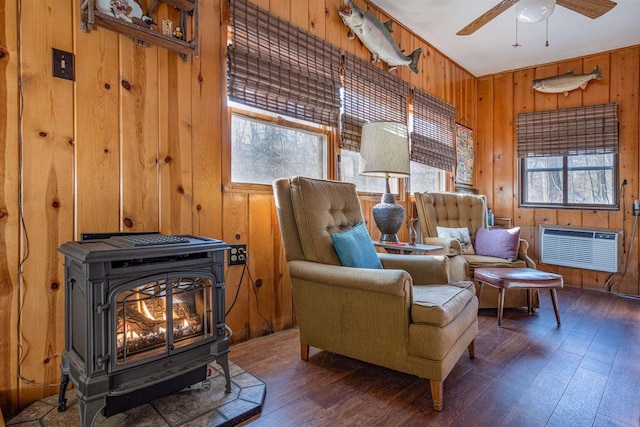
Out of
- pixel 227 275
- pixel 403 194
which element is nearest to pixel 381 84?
pixel 403 194

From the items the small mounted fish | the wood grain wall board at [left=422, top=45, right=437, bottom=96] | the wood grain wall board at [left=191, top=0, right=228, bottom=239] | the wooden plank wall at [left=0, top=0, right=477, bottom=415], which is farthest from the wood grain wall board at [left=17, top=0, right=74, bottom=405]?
the small mounted fish

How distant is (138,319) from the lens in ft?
4.34

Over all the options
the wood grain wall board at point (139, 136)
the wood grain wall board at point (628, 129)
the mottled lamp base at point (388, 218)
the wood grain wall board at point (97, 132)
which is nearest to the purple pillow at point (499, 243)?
the mottled lamp base at point (388, 218)

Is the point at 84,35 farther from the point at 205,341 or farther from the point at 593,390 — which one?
the point at 593,390

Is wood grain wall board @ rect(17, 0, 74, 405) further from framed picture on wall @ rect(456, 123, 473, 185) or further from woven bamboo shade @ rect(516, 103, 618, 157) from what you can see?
woven bamboo shade @ rect(516, 103, 618, 157)

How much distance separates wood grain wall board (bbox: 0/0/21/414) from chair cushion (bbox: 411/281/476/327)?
1.66 m

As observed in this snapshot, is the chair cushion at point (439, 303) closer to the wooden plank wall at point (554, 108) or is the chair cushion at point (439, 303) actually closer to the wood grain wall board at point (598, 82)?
the wooden plank wall at point (554, 108)

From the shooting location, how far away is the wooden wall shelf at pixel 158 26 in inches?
59.7

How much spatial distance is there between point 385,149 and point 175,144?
1373 mm

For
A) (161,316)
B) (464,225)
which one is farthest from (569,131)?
(161,316)

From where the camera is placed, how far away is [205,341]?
1.48 metres

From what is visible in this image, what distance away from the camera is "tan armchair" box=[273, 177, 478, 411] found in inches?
59.9

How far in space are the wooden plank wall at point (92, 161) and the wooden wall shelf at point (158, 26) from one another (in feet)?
0.18

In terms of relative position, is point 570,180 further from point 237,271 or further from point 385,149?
point 237,271
